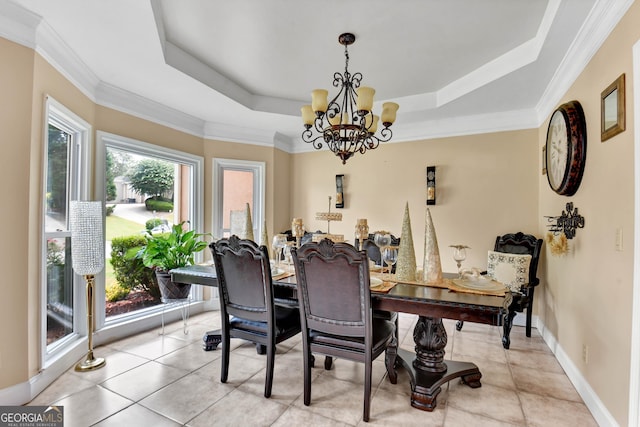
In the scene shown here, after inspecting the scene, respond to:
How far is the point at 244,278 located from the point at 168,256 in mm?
1537

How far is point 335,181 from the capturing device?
15.6ft

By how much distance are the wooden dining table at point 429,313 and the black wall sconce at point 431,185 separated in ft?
5.39

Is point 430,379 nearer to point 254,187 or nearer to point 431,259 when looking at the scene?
point 431,259

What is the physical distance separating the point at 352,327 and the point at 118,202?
9.41 feet

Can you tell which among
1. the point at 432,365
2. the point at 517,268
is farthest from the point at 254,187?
the point at 517,268

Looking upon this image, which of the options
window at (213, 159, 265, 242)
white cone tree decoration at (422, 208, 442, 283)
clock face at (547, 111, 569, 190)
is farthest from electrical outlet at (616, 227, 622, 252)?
window at (213, 159, 265, 242)

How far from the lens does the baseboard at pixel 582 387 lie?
1.88 metres

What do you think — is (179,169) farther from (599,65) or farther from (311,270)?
(599,65)

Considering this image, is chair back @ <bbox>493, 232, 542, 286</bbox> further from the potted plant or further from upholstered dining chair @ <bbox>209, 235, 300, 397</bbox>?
the potted plant

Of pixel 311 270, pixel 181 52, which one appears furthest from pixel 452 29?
pixel 181 52

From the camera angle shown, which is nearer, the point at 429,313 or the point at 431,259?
the point at 429,313

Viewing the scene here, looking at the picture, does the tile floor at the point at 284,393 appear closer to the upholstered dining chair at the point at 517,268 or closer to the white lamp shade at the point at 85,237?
the upholstered dining chair at the point at 517,268

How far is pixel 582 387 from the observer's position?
222 cm

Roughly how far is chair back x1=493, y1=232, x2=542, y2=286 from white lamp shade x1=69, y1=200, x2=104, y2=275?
13.4 ft
